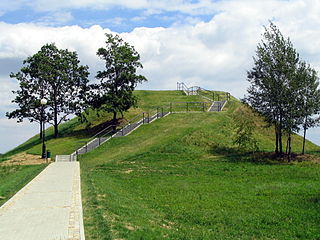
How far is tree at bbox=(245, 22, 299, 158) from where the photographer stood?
24.4 metres

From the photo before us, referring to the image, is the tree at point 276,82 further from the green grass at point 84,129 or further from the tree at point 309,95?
the green grass at point 84,129

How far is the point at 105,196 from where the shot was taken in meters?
12.6

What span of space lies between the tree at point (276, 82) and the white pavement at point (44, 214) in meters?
15.9

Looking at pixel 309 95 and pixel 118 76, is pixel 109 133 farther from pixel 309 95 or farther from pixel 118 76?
pixel 309 95

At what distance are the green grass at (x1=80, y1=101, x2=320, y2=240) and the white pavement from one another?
0.44 metres

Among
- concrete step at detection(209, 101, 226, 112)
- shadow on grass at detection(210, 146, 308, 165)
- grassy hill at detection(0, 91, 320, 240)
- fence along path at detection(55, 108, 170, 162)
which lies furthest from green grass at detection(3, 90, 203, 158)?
shadow on grass at detection(210, 146, 308, 165)

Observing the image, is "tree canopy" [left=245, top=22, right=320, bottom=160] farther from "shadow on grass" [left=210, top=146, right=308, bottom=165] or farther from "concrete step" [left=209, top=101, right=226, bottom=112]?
"concrete step" [left=209, top=101, right=226, bottom=112]

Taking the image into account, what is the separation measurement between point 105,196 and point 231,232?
17.8ft

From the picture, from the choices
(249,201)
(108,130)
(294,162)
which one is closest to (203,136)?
(294,162)

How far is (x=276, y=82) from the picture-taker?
81.0 feet

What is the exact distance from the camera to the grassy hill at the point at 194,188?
29.3 feet

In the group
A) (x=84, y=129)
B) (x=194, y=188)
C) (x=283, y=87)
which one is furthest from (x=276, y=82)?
(x=84, y=129)

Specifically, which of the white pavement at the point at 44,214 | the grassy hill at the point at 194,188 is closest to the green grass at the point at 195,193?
the grassy hill at the point at 194,188

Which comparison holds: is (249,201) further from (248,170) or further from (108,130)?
(108,130)
